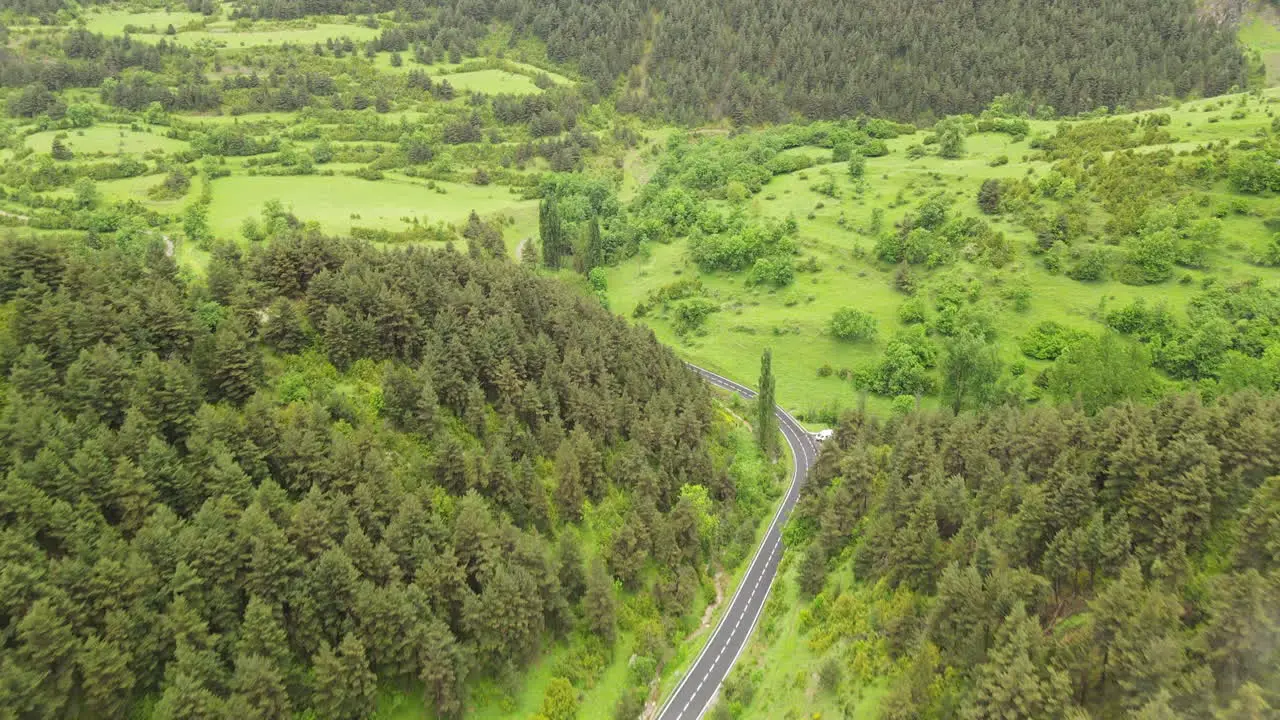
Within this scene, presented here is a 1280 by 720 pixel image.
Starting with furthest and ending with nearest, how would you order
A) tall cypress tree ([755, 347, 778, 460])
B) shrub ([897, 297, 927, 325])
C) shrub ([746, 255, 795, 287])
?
shrub ([746, 255, 795, 287])
shrub ([897, 297, 927, 325])
tall cypress tree ([755, 347, 778, 460])

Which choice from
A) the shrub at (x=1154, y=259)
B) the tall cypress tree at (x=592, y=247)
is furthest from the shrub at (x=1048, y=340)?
the tall cypress tree at (x=592, y=247)

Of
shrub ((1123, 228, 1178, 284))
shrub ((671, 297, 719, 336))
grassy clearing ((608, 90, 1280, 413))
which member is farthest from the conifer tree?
shrub ((1123, 228, 1178, 284))

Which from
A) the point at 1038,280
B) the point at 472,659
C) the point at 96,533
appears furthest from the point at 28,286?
the point at 1038,280

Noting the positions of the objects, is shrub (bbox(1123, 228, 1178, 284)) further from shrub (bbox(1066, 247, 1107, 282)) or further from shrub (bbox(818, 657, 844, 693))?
shrub (bbox(818, 657, 844, 693))

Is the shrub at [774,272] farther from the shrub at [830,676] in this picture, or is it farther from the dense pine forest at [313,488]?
the shrub at [830,676]

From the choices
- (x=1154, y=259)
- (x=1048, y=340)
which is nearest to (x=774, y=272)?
(x=1048, y=340)
